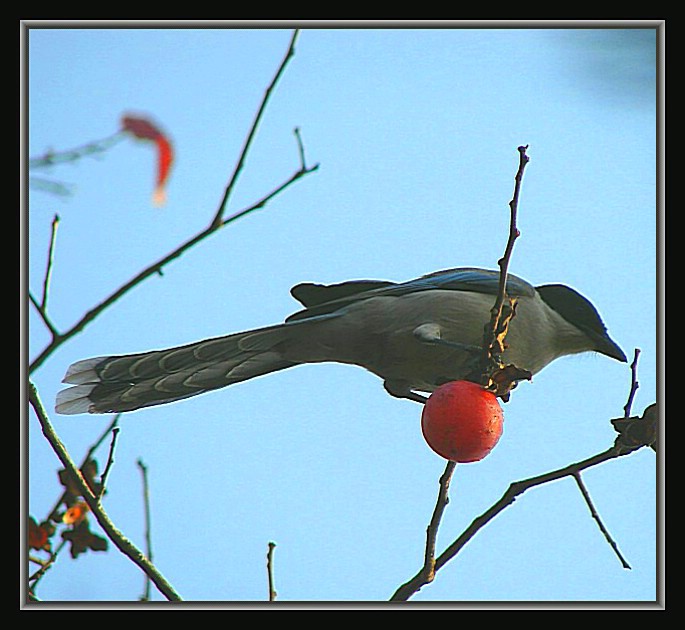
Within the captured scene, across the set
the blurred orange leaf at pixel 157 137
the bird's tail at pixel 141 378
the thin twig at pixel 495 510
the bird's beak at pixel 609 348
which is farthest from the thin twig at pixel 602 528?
the blurred orange leaf at pixel 157 137

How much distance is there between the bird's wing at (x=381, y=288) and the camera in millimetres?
2332

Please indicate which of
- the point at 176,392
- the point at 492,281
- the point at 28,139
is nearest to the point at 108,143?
the point at 28,139

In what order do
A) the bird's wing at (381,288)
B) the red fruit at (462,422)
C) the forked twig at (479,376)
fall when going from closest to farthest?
the red fruit at (462,422) → the forked twig at (479,376) → the bird's wing at (381,288)

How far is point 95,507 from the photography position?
66.1 inches

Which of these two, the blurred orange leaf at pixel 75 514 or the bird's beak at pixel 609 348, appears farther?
the bird's beak at pixel 609 348

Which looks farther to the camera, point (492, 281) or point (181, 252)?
point (492, 281)

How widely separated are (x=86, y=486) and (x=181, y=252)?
473 mm

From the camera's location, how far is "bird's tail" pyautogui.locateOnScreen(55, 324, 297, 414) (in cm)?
214

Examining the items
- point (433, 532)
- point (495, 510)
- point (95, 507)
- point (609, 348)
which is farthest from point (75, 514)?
point (609, 348)

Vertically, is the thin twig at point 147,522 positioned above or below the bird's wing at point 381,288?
below

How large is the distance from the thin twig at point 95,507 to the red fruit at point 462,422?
59cm

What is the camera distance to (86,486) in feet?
5.47

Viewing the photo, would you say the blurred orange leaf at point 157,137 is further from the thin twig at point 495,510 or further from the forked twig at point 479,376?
the thin twig at point 495,510
